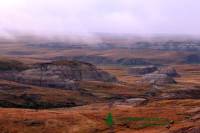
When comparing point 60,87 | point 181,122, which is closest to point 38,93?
point 60,87

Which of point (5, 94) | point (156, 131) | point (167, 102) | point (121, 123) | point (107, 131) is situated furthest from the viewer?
Result: point (5, 94)

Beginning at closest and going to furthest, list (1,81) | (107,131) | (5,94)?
(107,131) → (5,94) → (1,81)

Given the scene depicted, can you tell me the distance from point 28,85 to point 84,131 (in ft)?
298

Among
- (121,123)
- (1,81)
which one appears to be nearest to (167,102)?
(121,123)

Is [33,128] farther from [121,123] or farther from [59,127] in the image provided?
[121,123]

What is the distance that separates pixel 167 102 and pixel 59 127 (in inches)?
2301

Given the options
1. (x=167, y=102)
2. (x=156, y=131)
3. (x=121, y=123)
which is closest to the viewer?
(x=156, y=131)

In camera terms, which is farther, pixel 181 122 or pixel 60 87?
pixel 60 87

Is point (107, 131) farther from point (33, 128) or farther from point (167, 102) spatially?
point (167, 102)

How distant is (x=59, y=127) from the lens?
10656cm

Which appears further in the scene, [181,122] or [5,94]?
[5,94]

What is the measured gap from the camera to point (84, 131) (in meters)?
104

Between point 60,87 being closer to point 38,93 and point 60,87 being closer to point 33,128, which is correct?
point 38,93

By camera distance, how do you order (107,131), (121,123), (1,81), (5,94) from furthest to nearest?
(1,81)
(5,94)
(121,123)
(107,131)
